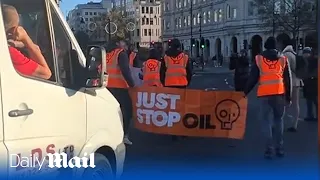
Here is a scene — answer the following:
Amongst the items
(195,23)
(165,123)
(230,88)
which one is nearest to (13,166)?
(195,23)

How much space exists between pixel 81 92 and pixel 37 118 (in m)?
0.59

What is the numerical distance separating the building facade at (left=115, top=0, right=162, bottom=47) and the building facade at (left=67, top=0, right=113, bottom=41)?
123 mm

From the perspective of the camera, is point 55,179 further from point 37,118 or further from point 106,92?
point 106,92

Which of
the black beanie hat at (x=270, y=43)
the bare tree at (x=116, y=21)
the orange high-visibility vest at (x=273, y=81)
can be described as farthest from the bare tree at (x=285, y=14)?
the orange high-visibility vest at (x=273, y=81)

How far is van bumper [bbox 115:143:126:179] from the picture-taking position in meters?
3.68

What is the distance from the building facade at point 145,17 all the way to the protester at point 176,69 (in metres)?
0.38

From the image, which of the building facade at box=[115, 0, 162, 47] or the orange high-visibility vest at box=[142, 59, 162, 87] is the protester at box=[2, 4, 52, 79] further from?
the orange high-visibility vest at box=[142, 59, 162, 87]

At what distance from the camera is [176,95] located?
5488mm

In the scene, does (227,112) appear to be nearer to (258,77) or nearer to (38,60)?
(258,77)

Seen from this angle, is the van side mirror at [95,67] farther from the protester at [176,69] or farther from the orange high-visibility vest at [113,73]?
the protester at [176,69]

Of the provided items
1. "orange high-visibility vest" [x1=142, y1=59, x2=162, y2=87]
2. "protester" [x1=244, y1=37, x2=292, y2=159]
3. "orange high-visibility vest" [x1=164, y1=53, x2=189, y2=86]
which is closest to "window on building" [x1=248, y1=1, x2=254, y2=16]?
"orange high-visibility vest" [x1=142, y1=59, x2=162, y2=87]

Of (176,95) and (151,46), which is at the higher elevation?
(151,46)

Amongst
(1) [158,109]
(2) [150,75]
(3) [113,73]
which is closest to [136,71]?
(2) [150,75]

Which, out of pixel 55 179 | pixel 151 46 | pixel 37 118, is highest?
pixel 151 46
